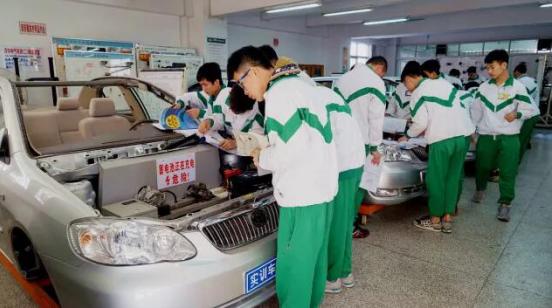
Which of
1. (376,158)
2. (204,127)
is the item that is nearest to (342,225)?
(376,158)

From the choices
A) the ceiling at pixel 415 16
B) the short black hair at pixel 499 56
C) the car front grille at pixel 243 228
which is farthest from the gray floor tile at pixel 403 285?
the ceiling at pixel 415 16

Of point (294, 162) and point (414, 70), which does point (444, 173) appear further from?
point (294, 162)

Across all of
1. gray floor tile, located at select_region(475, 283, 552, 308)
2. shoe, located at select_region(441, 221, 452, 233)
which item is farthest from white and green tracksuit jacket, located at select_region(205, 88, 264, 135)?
shoe, located at select_region(441, 221, 452, 233)

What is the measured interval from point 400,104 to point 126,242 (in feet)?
14.2

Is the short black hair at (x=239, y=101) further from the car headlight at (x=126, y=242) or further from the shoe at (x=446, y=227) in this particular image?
the shoe at (x=446, y=227)

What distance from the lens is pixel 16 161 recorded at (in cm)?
183

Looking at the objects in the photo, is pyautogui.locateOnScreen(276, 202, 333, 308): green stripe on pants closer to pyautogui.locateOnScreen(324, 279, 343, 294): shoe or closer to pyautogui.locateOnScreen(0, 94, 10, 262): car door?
pyautogui.locateOnScreen(324, 279, 343, 294): shoe

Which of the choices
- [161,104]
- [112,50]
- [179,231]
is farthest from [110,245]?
[112,50]

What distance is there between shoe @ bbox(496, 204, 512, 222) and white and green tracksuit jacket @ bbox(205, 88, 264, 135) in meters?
2.52

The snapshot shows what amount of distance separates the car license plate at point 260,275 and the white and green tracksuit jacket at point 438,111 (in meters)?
2.03

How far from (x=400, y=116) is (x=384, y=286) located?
3074 mm

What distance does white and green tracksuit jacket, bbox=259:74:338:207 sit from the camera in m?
1.59

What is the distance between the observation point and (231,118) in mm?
2846

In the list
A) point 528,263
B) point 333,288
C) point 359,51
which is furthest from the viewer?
point 359,51
